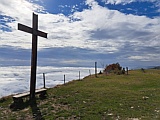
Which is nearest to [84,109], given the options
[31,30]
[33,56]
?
[33,56]

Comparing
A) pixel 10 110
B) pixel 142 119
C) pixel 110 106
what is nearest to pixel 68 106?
pixel 110 106

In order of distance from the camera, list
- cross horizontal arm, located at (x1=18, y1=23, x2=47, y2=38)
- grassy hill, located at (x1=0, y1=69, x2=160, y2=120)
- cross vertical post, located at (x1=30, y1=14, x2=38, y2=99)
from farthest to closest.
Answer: cross vertical post, located at (x1=30, y1=14, x2=38, y2=99)
cross horizontal arm, located at (x1=18, y1=23, x2=47, y2=38)
grassy hill, located at (x1=0, y1=69, x2=160, y2=120)

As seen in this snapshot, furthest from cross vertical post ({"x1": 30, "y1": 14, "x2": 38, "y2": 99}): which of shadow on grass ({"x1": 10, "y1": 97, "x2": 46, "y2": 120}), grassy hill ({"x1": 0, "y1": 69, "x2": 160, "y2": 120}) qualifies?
grassy hill ({"x1": 0, "y1": 69, "x2": 160, "y2": 120})

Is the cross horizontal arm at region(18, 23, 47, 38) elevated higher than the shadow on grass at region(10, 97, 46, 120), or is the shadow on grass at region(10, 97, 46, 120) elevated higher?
the cross horizontal arm at region(18, 23, 47, 38)

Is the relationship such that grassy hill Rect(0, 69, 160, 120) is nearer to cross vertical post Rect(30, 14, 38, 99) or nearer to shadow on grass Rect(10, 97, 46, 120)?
shadow on grass Rect(10, 97, 46, 120)

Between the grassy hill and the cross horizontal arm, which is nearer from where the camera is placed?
the grassy hill

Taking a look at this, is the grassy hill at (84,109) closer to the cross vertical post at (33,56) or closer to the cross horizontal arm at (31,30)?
the cross vertical post at (33,56)

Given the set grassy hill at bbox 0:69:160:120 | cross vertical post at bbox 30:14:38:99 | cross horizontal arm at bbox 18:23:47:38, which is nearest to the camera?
grassy hill at bbox 0:69:160:120

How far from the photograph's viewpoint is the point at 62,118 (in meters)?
11.6

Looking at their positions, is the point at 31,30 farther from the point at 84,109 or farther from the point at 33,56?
the point at 84,109

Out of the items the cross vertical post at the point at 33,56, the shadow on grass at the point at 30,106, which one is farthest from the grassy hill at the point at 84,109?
the cross vertical post at the point at 33,56

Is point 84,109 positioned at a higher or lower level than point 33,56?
lower

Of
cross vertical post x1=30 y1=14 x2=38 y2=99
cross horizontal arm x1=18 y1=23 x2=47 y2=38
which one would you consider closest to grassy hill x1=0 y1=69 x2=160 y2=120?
cross vertical post x1=30 y1=14 x2=38 y2=99

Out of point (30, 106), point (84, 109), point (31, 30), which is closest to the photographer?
point (84, 109)
